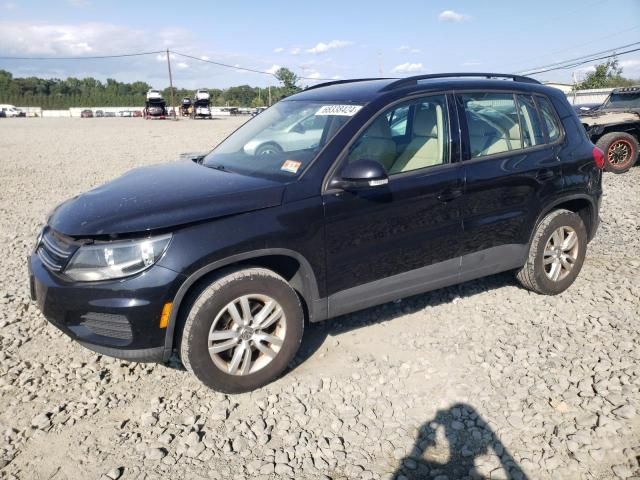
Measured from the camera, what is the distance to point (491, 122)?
393 centimetres

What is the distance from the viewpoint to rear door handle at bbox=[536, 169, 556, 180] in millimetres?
3980

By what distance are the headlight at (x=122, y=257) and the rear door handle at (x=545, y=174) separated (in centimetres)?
296

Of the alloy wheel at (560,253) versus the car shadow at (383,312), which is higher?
the alloy wheel at (560,253)

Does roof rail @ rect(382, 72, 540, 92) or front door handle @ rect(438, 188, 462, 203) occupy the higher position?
roof rail @ rect(382, 72, 540, 92)

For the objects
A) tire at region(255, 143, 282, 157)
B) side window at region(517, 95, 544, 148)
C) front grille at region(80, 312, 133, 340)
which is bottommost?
front grille at region(80, 312, 133, 340)

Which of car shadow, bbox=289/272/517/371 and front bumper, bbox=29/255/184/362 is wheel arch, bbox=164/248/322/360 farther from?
car shadow, bbox=289/272/517/371

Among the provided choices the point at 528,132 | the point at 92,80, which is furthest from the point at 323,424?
the point at 92,80

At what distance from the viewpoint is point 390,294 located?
3496 millimetres

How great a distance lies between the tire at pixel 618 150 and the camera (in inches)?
405

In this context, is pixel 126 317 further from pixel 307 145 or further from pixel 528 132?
pixel 528 132

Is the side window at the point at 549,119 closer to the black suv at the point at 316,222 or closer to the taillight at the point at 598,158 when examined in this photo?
the black suv at the point at 316,222

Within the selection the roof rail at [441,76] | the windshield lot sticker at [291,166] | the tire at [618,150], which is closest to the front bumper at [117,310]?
the windshield lot sticker at [291,166]

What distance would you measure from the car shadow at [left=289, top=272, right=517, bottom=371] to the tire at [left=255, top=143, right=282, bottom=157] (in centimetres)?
140

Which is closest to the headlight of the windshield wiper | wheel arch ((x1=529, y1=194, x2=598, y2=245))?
the windshield wiper
